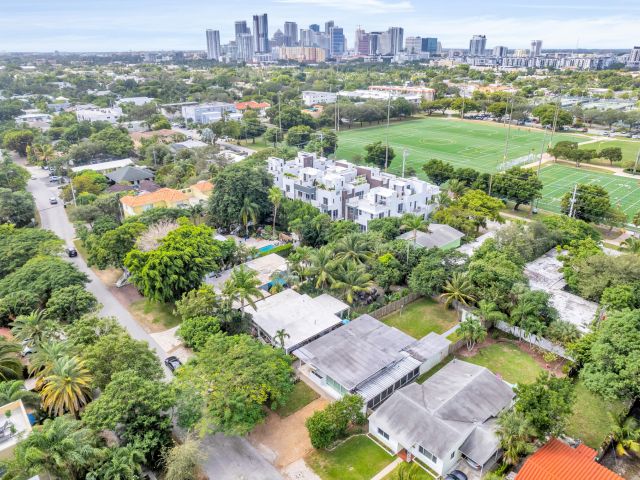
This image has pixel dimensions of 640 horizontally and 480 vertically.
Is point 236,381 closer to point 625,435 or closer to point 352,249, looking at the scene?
point 352,249

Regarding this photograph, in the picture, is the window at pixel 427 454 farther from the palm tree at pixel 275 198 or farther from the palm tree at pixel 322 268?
the palm tree at pixel 275 198

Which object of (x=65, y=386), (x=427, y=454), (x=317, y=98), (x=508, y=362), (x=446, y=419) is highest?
Result: (x=317, y=98)

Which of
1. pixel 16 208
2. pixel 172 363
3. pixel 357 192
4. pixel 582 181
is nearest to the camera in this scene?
pixel 172 363

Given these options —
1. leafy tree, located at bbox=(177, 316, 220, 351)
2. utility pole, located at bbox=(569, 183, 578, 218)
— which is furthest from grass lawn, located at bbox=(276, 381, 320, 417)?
utility pole, located at bbox=(569, 183, 578, 218)

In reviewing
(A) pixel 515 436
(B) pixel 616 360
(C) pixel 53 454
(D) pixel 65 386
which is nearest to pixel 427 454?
(A) pixel 515 436

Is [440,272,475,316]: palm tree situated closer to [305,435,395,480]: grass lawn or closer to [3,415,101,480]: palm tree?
[305,435,395,480]: grass lawn

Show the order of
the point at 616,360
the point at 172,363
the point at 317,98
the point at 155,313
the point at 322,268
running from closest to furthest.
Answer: the point at 616,360 < the point at 172,363 < the point at 322,268 < the point at 155,313 < the point at 317,98

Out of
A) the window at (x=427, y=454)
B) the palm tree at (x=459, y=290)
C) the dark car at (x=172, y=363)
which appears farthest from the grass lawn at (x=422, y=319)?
the dark car at (x=172, y=363)

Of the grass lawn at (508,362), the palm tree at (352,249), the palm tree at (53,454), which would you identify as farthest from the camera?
the palm tree at (352,249)
